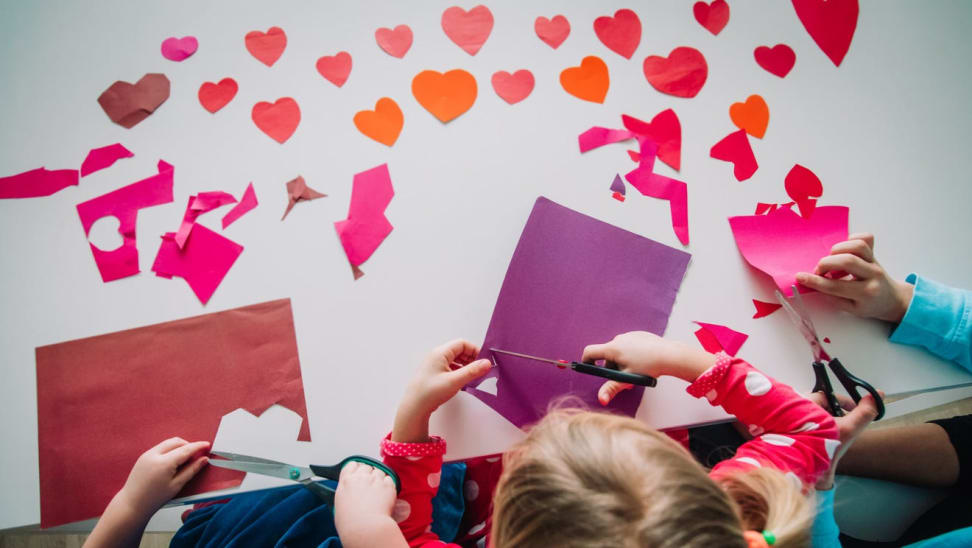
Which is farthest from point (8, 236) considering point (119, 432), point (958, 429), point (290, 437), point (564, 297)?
point (958, 429)

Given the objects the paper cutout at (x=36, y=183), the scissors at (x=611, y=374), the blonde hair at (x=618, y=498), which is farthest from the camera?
the paper cutout at (x=36, y=183)

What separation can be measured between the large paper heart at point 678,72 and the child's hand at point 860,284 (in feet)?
0.98

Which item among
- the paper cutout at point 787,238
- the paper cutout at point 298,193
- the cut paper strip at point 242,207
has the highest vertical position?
the paper cutout at point 298,193

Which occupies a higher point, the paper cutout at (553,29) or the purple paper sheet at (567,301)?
the paper cutout at (553,29)

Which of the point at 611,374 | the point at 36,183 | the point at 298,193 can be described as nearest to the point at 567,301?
the point at 611,374

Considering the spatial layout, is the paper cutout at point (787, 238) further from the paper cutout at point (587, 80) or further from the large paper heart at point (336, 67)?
the large paper heart at point (336, 67)

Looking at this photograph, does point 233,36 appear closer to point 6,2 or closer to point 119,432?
point 6,2

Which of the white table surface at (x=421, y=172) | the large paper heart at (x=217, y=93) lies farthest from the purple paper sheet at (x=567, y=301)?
the large paper heart at (x=217, y=93)

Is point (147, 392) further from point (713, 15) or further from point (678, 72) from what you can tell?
point (713, 15)

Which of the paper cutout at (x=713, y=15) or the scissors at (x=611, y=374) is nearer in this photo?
the scissors at (x=611, y=374)

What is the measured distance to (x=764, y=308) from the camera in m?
0.69

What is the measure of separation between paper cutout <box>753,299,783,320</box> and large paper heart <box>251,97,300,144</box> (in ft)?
2.19

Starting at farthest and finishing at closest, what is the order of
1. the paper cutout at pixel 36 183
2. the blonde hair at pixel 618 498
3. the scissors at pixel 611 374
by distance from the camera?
the paper cutout at pixel 36 183 → the scissors at pixel 611 374 → the blonde hair at pixel 618 498

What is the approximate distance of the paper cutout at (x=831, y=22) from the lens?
2.59 feet
